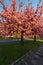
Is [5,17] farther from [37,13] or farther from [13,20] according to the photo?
[37,13]

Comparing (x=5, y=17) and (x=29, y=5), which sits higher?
(x=29, y=5)

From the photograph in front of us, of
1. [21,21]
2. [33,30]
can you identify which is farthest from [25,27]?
[33,30]

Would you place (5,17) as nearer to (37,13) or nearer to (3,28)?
(3,28)

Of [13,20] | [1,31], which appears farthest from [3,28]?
[13,20]

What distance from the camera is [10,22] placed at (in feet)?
78.4

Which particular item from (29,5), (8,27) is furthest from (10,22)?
(29,5)

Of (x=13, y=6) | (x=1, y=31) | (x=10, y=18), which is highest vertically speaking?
(x=13, y=6)

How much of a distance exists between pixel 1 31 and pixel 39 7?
5594 millimetres

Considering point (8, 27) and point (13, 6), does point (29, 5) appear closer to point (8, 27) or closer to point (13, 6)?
point (13, 6)

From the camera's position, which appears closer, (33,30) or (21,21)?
(21,21)

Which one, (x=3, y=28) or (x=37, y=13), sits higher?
(x=37, y=13)

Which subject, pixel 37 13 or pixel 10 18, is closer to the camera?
pixel 10 18

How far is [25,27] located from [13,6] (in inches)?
118

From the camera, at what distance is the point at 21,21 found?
23516 mm
